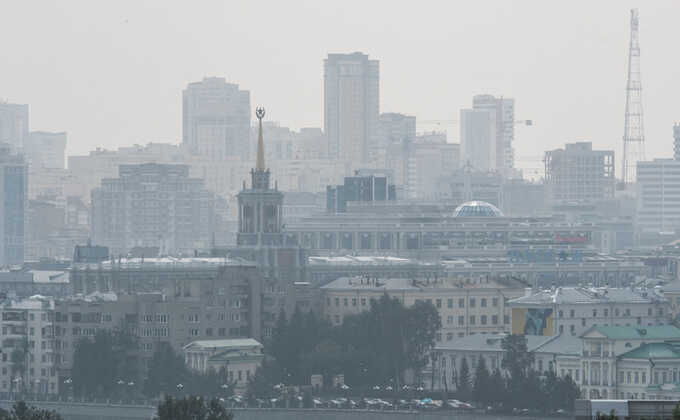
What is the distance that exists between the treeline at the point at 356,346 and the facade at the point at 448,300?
728cm

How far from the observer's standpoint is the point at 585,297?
166 metres

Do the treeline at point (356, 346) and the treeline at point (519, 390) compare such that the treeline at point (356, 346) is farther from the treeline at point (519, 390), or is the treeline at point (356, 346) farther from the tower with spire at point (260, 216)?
the tower with spire at point (260, 216)

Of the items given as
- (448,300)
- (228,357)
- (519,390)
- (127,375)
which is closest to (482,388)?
(519,390)

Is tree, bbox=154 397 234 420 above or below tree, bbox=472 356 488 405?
above

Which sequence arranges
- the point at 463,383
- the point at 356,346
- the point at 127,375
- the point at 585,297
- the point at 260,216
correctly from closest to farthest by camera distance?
the point at 463,383, the point at 127,375, the point at 356,346, the point at 585,297, the point at 260,216

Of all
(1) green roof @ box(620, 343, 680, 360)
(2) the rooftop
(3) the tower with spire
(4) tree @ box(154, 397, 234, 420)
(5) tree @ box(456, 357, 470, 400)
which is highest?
(3) the tower with spire

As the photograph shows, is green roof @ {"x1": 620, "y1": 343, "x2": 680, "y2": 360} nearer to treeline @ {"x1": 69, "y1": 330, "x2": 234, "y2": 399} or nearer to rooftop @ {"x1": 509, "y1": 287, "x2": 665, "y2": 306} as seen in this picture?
treeline @ {"x1": 69, "y1": 330, "x2": 234, "y2": 399}

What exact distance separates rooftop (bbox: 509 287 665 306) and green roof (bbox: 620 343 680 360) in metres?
19.7

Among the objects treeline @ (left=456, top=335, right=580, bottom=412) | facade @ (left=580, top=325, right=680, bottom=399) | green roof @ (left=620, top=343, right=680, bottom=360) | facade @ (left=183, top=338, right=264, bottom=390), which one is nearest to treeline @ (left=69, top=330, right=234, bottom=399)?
facade @ (left=183, top=338, right=264, bottom=390)

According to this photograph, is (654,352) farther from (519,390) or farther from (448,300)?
(448,300)

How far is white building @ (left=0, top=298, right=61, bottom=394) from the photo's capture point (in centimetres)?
15688

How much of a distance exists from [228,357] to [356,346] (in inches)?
275

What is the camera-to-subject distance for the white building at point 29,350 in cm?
15688

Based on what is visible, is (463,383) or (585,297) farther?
(585,297)
